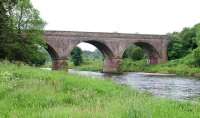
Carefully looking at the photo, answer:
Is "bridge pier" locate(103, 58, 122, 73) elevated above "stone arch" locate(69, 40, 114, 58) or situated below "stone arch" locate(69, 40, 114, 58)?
below

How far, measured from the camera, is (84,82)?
22.2m

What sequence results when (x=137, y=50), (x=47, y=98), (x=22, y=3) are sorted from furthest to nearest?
1. (x=137, y=50)
2. (x=22, y=3)
3. (x=47, y=98)

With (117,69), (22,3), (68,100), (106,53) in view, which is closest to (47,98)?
(68,100)

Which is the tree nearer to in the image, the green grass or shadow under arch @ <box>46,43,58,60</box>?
shadow under arch @ <box>46,43,58,60</box>

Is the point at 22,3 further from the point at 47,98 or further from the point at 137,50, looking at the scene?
the point at 137,50

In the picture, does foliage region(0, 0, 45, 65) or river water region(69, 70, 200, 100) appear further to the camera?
foliage region(0, 0, 45, 65)

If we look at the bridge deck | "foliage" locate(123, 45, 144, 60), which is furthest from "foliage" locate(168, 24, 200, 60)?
"foliage" locate(123, 45, 144, 60)

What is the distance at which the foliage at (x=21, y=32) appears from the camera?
44500 millimetres

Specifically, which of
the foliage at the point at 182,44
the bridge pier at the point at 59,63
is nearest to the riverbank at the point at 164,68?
the foliage at the point at 182,44

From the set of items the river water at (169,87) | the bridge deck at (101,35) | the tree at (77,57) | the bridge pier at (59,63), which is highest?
the bridge deck at (101,35)

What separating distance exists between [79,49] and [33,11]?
233 feet

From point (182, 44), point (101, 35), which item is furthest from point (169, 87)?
point (182, 44)

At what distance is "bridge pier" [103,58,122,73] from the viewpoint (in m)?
83.3

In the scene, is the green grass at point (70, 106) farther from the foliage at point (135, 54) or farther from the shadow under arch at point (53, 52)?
the foliage at point (135, 54)
